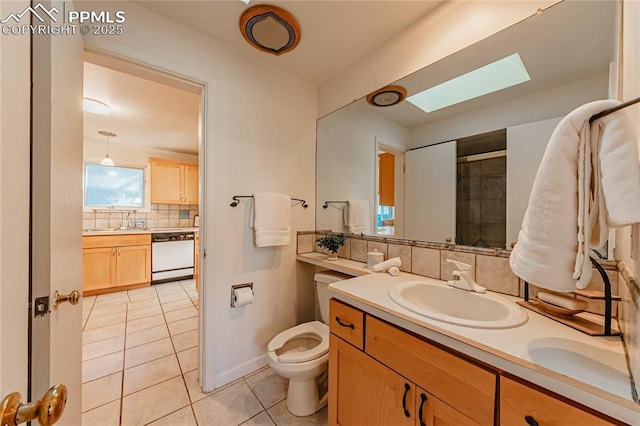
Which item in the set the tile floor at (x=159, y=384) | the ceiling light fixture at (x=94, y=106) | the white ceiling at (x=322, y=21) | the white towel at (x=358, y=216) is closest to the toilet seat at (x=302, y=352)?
the tile floor at (x=159, y=384)

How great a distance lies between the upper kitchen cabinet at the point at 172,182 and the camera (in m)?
3.91

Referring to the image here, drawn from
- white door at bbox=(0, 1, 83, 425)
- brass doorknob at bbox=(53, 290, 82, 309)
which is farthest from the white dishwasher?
brass doorknob at bbox=(53, 290, 82, 309)

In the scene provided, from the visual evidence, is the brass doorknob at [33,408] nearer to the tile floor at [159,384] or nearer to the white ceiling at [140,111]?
the tile floor at [159,384]

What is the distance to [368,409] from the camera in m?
0.99

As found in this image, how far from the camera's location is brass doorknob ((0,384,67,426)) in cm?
34

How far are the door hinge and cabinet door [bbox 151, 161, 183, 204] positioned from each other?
391cm

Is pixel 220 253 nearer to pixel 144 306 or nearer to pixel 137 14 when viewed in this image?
pixel 137 14

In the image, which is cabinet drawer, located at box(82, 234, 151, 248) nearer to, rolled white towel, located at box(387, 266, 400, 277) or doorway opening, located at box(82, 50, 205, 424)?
doorway opening, located at box(82, 50, 205, 424)

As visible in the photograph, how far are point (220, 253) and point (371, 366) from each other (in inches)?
45.6

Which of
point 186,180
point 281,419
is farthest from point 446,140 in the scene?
point 186,180

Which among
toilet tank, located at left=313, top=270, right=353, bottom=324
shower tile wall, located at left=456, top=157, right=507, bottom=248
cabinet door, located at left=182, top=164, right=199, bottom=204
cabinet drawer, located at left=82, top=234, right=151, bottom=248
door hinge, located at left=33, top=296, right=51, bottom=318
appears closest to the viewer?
door hinge, located at left=33, top=296, right=51, bottom=318

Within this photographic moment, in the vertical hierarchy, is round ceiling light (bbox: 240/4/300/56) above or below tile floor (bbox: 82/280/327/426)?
above

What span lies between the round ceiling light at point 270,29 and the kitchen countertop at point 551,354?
5.36ft

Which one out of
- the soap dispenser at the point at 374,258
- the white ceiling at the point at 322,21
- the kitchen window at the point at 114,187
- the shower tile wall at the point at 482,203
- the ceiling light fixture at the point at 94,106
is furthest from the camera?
the kitchen window at the point at 114,187
